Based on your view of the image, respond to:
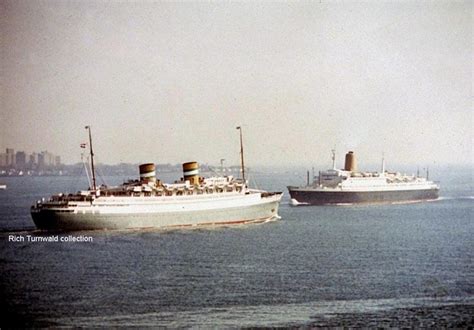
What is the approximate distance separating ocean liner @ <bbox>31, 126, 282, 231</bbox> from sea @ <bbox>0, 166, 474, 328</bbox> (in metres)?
0.86

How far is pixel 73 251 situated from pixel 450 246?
10199mm

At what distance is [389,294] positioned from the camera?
16.5 metres

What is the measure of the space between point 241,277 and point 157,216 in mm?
Answer: 10382

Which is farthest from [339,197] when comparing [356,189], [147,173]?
[147,173]

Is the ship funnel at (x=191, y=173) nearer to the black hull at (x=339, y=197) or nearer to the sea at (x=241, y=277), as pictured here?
the sea at (x=241, y=277)

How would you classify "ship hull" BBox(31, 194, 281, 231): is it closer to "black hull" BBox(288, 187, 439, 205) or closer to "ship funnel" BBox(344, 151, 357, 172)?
"black hull" BBox(288, 187, 439, 205)

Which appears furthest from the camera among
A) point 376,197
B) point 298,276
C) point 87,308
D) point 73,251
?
point 376,197

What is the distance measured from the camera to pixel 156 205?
28.1 meters

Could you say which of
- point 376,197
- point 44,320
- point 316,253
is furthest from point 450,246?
point 376,197

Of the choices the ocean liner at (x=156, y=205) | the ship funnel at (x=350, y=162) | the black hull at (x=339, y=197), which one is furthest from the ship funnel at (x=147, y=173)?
the ship funnel at (x=350, y=162)

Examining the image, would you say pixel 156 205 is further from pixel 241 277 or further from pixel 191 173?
pixel 241 277

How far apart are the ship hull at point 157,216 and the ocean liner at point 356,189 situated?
8984mm

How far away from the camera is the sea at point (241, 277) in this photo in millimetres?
14711

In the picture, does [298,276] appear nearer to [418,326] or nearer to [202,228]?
[418,326]
